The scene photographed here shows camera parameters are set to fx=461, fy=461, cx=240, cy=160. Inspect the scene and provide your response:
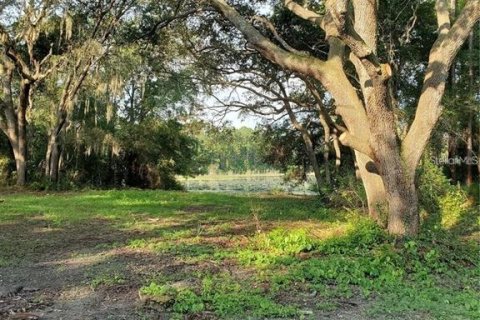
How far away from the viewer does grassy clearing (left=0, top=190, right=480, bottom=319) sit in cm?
391

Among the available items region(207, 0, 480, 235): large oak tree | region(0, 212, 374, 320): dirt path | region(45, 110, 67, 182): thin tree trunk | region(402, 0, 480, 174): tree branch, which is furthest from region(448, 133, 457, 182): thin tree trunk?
region(45, 110, 67, 182): thin tree trunk

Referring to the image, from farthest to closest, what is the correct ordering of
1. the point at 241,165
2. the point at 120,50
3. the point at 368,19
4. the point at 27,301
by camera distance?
the point at 241,165 → the point at 120,50 → the point at 368,19 → the point at 27,301

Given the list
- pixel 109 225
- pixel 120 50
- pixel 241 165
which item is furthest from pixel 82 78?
pixel 241 165

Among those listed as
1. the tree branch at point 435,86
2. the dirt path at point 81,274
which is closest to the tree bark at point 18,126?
the dirt path at point 81,274

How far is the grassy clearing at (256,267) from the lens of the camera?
3.91 meters

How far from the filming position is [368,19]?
680 centimetres

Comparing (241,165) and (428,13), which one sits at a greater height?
(428,13)

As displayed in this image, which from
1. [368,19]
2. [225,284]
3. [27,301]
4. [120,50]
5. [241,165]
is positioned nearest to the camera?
[27,301]

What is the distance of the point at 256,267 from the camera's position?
5188 mm

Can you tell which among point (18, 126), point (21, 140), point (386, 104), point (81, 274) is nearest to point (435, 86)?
point (386, 104)

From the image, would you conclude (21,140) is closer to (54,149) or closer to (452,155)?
(54,149)

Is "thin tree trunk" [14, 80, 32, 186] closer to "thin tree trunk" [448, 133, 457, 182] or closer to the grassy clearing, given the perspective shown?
the grassy clearing

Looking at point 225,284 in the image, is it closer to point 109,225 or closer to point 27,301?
point 27,301

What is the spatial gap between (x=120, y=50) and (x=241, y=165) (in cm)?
3321
